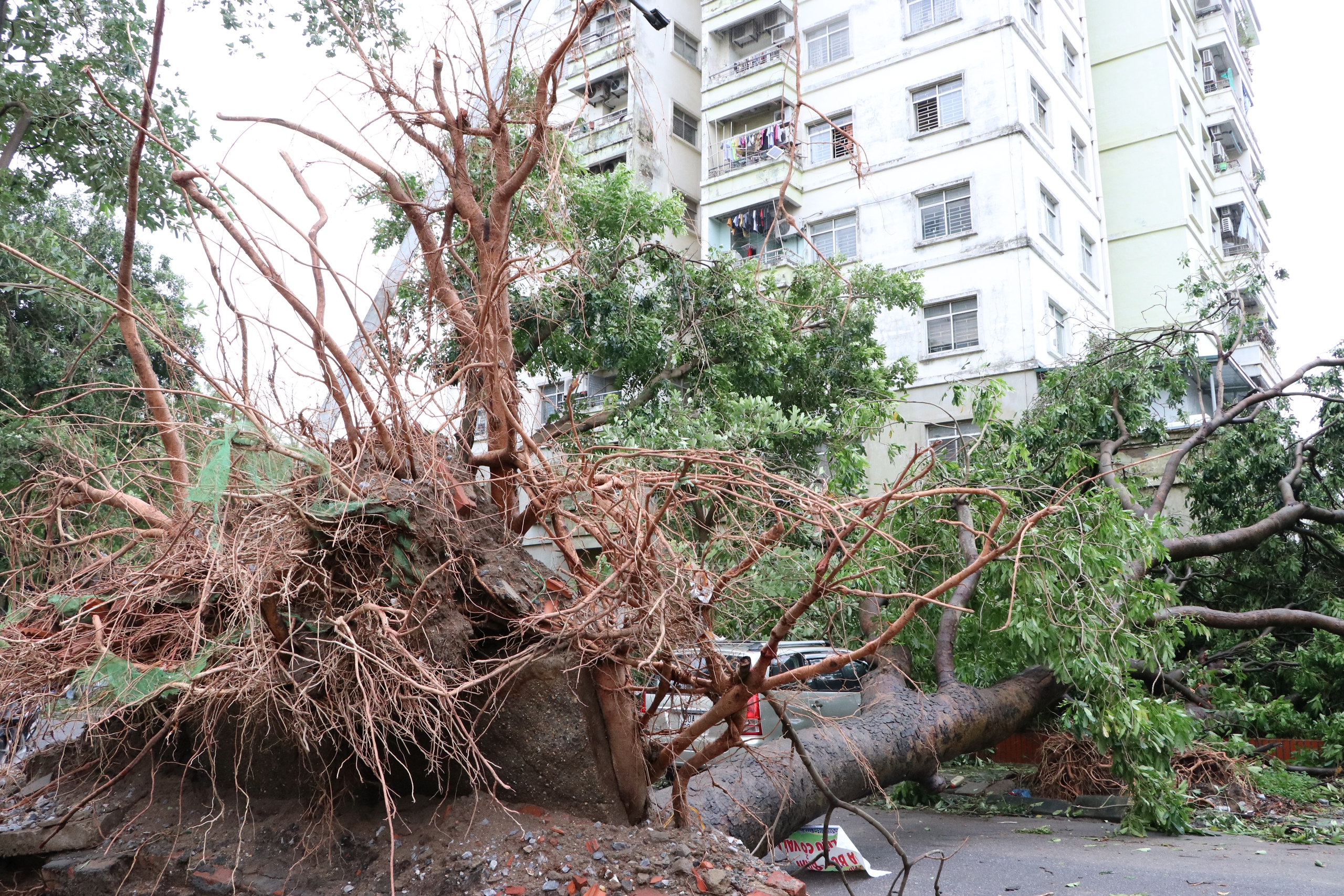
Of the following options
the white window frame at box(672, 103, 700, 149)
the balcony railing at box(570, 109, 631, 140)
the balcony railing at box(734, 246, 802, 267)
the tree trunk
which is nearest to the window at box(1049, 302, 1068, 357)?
the balcony railing at box(734, 246, 802, 267)

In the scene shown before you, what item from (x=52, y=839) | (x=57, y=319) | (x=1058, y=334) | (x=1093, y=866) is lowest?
(x=1093, y=866)

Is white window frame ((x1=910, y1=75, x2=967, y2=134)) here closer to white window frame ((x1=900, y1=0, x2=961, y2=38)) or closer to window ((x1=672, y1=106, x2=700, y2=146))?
white window frame ((x1=900, y1=0, x2=961, y2=38))

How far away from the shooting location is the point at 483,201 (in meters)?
5.64

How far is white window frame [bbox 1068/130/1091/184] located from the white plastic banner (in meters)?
19.1

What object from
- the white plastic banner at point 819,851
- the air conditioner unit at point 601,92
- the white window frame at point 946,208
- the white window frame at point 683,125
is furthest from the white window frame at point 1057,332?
the white plastic banner at point 819,851

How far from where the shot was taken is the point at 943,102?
18.8 metres

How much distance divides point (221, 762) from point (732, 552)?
2.53 metres

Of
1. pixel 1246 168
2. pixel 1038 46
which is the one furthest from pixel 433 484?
pixel 1246 168

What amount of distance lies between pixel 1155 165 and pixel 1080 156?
2.84 m

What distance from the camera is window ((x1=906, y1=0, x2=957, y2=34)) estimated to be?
61.9 feet

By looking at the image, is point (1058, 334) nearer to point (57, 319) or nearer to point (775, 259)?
point (775, 259)

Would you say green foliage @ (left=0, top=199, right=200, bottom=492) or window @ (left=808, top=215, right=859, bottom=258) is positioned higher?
window @ (left=808, top=215, right=859, bottom=258)

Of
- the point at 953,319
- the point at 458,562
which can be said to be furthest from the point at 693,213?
the point at 458,562

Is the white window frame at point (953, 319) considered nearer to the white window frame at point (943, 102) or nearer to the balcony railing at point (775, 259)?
the balcony railing at point (775, 259)
